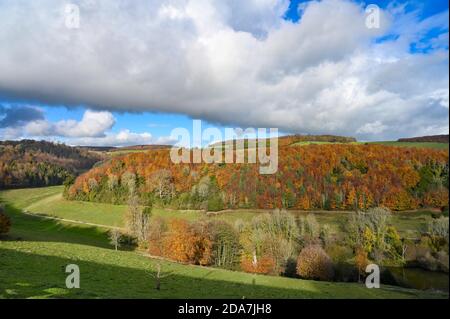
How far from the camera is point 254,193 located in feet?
338

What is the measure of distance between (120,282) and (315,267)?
33552mm

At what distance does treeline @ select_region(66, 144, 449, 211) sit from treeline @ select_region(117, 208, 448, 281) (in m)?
15.8

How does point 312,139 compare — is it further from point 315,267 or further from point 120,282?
point 120,282

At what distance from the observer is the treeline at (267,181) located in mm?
89694

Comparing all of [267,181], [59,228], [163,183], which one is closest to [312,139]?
[267,181]

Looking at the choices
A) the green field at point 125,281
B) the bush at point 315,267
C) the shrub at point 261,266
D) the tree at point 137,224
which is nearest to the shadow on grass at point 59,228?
the tree at point 137,224

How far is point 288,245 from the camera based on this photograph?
58.4 m

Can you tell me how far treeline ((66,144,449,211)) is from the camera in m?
89.7

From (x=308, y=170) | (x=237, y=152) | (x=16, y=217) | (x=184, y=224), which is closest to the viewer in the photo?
(x=184, y=224)

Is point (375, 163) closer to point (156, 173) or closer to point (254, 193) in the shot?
point (254, 193)

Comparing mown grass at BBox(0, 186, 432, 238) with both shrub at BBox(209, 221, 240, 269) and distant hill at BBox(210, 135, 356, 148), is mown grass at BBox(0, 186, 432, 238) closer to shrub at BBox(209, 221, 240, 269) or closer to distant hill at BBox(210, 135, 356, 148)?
shrub at BBox(209, 221, 240, 269)
